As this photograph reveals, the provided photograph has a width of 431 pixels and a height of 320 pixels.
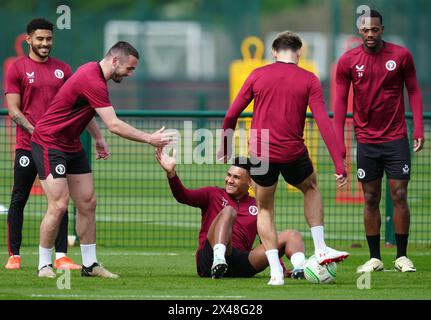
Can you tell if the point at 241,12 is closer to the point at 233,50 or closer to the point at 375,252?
the point at 233,50

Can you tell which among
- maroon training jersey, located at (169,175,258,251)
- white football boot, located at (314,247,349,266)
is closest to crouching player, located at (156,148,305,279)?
maroon training jersey, located at (169,175,258,251)

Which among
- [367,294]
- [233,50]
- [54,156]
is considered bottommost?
[367,294]

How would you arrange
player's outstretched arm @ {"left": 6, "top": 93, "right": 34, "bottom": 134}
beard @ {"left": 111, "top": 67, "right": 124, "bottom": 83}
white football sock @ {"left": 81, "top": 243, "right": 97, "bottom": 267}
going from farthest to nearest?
player's outstretched arm @ {"left": 6, "top": 93, "right": 34, "bottom": 134}, white football sock @ {"left": 81, "top": 243, "right": 97, "bottom": 267}, beard @ {"left": 111, "top": 67, "right": 124, "bottom": 83}

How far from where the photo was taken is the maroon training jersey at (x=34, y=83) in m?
11.7

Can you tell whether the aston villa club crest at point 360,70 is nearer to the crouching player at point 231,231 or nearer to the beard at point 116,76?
the crouching player at point 231,231

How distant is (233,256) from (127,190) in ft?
15.3

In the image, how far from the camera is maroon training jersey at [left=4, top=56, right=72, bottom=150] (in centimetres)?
1173

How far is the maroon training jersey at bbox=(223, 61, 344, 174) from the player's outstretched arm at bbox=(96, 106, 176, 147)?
2.24 feet

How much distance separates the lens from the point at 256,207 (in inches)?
452

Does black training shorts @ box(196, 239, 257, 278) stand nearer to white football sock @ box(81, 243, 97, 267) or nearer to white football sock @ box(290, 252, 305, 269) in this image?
white football sock @ box(290, 252, 305, 269)

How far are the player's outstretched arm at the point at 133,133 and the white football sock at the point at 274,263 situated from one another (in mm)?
1297
